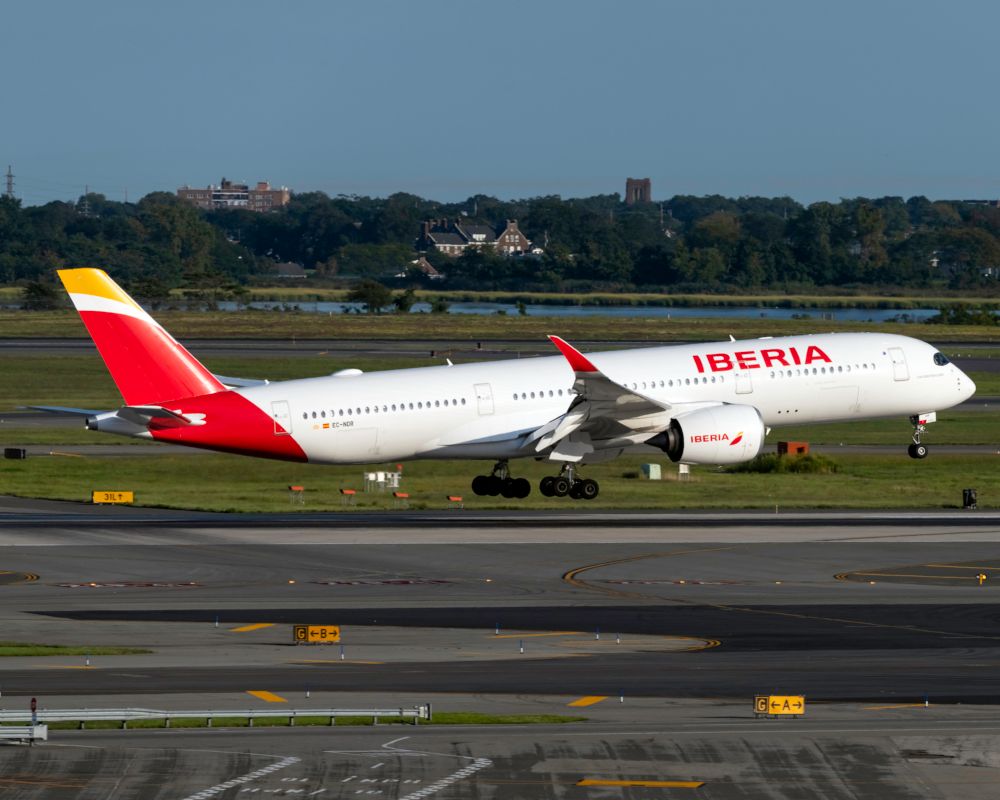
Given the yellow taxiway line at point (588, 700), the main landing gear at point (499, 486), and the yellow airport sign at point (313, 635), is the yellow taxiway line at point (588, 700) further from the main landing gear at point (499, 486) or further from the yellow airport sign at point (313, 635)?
the main landing gear at point (499, 486)

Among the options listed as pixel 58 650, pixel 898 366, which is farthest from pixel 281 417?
pixel 898 366

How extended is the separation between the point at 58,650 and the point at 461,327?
126451mm

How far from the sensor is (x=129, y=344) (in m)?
50.2

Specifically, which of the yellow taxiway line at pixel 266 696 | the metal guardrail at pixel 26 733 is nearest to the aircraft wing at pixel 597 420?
the yellow taxiway line at pixel 266 696

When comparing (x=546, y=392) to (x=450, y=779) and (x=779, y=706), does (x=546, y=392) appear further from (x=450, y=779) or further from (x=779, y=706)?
(x=450, y=779)

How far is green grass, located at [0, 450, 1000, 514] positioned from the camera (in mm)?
60500

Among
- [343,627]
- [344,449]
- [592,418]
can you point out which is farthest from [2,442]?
[343,627]

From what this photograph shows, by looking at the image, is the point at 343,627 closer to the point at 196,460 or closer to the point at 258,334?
the point at 196,460

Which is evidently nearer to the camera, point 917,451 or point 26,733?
point 26,733

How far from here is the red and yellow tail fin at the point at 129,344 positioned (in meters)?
49.8

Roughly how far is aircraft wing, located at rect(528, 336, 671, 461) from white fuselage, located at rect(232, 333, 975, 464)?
0.87m

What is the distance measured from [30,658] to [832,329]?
11414 centimetres

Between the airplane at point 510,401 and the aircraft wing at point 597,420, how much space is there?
45 mm

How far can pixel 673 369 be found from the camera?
56.2 meters
